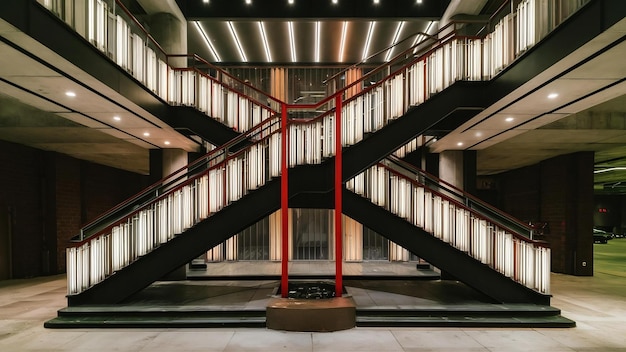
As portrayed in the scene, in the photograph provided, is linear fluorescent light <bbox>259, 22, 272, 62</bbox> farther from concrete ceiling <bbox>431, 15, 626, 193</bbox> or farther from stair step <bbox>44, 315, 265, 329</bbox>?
stair step <bbox>44, 315, 265, 329</bbox>

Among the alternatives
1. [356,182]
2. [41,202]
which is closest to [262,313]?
[356,182]

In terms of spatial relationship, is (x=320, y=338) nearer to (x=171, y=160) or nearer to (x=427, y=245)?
(x=427, y=245)

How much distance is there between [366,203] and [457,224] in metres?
1.91

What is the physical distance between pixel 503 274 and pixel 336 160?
13.4 feet

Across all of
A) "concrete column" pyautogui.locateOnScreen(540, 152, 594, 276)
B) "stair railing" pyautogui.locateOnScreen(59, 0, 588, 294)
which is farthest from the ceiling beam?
"concrete column" pyautogui.locateOnScreen(540, 152, 594, 276)

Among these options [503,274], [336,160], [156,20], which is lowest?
[503,274]

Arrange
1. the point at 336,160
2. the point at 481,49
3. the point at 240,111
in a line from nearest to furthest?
1. the point at 336,160
2. the point at 481,49
3. the point at 240,111

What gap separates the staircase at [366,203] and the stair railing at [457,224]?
0.02 m

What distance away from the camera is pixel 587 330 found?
611 centimetres

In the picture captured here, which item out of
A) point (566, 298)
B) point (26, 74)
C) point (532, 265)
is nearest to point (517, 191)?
point (566, 298)

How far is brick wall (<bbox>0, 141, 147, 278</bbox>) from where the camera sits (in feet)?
35.1

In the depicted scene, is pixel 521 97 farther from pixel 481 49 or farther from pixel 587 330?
pixel 587 330

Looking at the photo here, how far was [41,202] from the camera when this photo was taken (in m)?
11.5

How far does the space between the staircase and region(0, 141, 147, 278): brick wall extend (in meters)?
6.13
